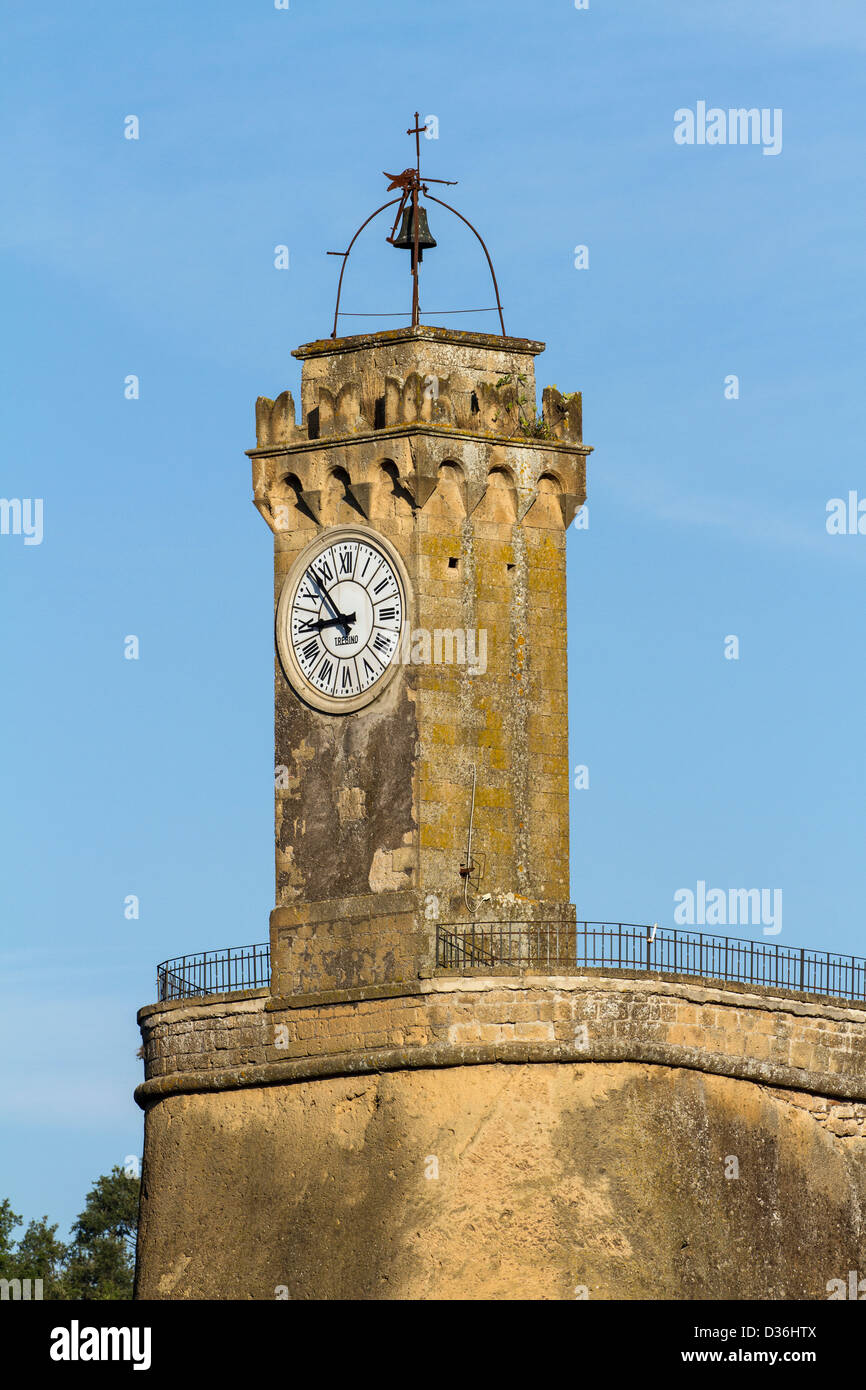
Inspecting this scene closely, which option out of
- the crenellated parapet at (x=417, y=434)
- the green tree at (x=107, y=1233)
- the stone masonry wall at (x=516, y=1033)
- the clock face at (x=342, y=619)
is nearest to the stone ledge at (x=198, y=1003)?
the stone masonry wall at (x=516, y=1033)

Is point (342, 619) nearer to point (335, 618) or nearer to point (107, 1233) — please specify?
point (335, 618)

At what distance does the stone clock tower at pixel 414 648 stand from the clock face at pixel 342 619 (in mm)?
34

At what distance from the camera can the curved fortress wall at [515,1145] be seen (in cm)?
5091

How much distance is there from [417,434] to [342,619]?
8.83ft

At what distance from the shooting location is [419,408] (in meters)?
53.4

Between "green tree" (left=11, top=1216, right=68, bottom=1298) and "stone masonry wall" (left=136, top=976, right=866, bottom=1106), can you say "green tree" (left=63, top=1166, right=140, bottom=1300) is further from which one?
"stone masonry wall" (left=136, top=976, right=866, bottom=1106)

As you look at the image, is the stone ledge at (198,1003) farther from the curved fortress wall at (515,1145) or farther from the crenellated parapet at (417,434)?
the crenellated parapet at (417,434)

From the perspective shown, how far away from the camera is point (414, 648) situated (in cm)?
5303

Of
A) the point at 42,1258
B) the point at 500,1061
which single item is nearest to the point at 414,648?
the point at 500,1061

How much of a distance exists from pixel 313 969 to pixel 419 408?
7.55 meters

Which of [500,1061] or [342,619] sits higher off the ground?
[342,619]
